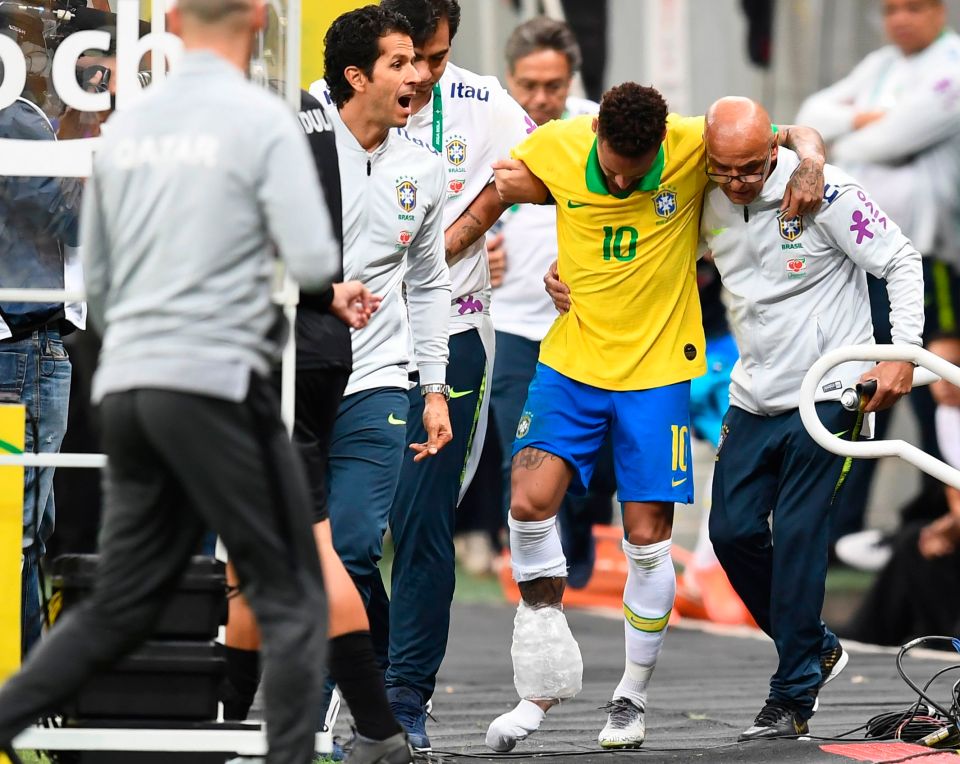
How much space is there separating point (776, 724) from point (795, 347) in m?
1.20

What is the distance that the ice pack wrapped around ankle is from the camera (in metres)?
5.62

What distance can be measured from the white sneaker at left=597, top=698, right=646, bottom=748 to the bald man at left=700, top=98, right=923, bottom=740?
0.37 m

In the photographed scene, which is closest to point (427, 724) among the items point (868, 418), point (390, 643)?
point (390, 643)

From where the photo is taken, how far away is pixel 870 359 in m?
5.25

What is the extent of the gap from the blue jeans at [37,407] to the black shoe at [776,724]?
2227mm

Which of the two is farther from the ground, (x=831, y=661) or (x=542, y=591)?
(x=542, y=591)

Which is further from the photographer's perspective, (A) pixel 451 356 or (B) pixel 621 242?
(A) pixel 451 356

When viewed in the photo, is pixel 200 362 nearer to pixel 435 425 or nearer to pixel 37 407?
pixel 435 425

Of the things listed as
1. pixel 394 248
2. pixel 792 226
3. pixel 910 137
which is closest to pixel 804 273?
pixel 792 226

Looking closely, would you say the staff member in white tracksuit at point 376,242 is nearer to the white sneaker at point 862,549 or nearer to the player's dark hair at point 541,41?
the player's dark hair at point 541,41

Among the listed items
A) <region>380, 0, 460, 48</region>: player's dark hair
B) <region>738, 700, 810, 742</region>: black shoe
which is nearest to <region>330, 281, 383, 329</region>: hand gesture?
<region>380, 0, 460, 48</region>: player's dark hair

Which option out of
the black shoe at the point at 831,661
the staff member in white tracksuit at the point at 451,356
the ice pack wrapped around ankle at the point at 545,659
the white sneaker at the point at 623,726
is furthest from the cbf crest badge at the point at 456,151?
the black shoe at the point at 831,661

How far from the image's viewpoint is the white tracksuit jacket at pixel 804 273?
5734 mm

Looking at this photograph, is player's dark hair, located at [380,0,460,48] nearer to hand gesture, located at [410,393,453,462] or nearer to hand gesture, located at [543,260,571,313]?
hand gesture, located at [543,260,571,313]
